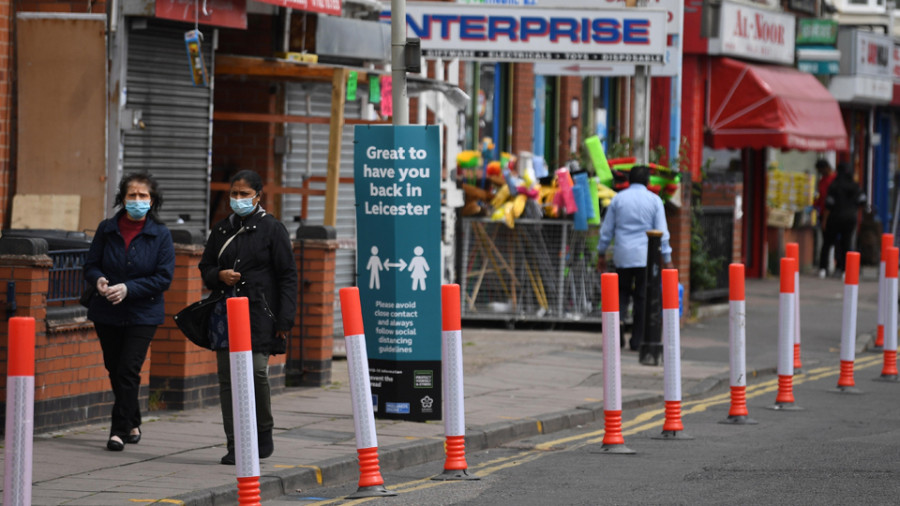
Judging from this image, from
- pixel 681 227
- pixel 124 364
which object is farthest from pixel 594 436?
pixel 681 227

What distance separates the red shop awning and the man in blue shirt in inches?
371

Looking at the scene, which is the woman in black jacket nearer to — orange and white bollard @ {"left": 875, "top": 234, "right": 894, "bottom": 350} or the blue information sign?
the blue information sign

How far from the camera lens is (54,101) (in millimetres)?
12875

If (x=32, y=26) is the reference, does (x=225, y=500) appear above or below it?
below

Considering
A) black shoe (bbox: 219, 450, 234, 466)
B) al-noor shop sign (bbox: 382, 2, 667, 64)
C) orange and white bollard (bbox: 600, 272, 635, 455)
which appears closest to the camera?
black shoe (bbox: 219, 450, 234, 466)

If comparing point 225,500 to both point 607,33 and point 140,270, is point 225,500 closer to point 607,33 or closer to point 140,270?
point 140,270

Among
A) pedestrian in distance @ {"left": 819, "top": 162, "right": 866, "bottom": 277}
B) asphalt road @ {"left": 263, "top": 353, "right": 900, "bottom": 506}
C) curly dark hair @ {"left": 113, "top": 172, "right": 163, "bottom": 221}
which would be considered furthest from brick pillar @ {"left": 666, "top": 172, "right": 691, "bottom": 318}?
curly dark hair @ {"left": 113, "top": 172, "right": 163, "bottom": 221}

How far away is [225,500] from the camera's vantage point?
826cm

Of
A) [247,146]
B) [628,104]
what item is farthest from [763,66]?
[247,146]

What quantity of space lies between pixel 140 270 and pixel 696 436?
4.01m

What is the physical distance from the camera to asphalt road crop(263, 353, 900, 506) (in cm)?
838

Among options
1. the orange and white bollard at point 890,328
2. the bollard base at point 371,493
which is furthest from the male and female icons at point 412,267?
the orange and white bollard at point 890,328

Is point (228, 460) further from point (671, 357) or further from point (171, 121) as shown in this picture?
point (171, 121)

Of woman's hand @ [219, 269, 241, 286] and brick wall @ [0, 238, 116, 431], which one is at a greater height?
woman's hand @ [219, 269, 241, 286]
